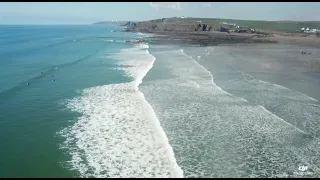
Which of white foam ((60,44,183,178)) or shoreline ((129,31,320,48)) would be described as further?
shoreline ((129,31,320,48))

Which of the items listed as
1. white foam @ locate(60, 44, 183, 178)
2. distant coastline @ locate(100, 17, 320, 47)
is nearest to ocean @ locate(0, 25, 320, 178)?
white foam @ locate(60, 44, 183, 178)

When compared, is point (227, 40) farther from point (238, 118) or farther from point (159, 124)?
point (159, 124)

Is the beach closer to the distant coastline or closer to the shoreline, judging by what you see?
the shoreline

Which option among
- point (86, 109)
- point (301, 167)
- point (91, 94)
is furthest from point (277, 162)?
point (91, 94)

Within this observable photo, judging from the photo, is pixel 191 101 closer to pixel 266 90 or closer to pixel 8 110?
pixel 266 90

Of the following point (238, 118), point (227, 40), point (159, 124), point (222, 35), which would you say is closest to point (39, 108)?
point (159, 124)

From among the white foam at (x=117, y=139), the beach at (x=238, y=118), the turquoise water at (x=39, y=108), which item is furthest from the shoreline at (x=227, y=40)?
the white foam at (x=117, y=139)

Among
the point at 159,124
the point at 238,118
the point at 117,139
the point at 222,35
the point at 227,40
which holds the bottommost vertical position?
the point at 117,139
